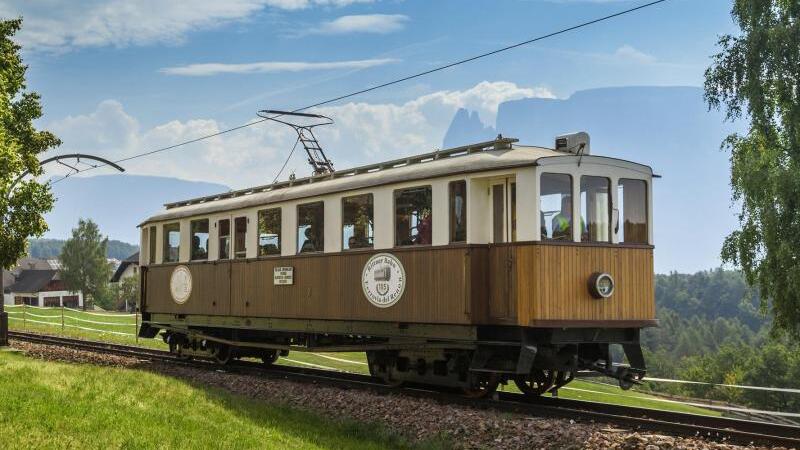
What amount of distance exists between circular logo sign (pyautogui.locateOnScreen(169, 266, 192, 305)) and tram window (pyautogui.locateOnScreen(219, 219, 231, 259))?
163 centimetres

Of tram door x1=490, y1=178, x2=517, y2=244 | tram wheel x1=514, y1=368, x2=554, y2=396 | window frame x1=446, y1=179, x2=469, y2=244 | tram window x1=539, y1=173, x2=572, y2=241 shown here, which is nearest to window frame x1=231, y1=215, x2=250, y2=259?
window frame x1=446, y1=179, x2=469, y2=244

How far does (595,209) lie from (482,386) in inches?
133

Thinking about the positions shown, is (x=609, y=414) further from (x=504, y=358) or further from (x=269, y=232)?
(x=269, y=232)

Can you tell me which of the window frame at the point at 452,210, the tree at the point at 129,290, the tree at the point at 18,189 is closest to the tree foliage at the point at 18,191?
the tree at the point at 18,189

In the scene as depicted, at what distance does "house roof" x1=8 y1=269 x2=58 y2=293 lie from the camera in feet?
Result: 356

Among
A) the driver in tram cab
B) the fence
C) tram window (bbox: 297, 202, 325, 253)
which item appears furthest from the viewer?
the fence

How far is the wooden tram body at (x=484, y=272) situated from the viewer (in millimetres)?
11875

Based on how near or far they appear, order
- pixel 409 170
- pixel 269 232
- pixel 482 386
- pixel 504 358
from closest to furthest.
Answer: pixel 504 358, pixel 482 386, pixel 409 170, pixel 269 232

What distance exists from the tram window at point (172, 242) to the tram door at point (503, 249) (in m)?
10.3

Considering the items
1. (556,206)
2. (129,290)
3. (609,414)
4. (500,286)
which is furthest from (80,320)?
(129,290)

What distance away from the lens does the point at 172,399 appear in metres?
12.8

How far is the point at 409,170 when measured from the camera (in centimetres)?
1361

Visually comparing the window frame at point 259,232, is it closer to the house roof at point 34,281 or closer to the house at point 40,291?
the house at point 40,291

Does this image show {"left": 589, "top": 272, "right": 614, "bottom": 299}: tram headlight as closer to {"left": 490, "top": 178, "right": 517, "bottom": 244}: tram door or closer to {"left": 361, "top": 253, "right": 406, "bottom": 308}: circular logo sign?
{"left": 490, "top": 178, "right": 517, "bottom": 244}: tram door
